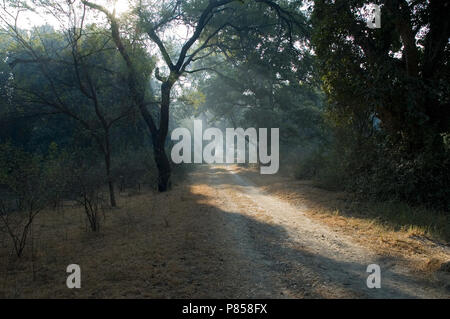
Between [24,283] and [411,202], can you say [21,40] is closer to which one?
[24,283]

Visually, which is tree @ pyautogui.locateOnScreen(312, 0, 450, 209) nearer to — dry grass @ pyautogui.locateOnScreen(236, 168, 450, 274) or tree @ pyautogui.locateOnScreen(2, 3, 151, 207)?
dry grass @ pyautogui.locateOnScreen(236, 168, 450, 274)

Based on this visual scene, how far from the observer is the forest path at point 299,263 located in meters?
4.03

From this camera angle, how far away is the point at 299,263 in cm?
507

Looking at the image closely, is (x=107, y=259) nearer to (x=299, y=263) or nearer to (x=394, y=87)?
(x=299, y=263)

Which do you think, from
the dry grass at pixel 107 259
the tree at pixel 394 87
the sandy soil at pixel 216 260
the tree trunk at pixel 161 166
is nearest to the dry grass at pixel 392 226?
the sandy soil at pixel 216 260

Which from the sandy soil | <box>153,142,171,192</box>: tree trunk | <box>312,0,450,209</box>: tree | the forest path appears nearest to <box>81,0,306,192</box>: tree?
<box>153,142,171,192</box>: tree trunk

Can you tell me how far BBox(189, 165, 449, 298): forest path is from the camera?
159 inches

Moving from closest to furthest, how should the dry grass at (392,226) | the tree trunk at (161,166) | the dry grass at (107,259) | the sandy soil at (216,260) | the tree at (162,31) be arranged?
1. the sandy soil at (216,260)
2. the dry grass at (107,259)
3. the dry grass at (392,226)
4. the tree at (162,31)
5. the tree trunk at (161,166)

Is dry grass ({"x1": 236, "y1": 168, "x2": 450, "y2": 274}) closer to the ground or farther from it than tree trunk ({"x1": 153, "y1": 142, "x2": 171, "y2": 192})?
closer to the ground

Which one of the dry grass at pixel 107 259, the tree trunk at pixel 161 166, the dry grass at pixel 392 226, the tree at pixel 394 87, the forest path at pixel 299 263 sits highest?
the tree at pixel 394 87

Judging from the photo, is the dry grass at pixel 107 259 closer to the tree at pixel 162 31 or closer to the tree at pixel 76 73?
the tree at pixel 76 73

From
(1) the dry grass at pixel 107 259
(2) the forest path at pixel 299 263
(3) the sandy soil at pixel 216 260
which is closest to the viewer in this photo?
(2) the forest path at pixel 299 263

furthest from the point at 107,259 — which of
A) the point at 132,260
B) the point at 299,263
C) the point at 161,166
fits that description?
the point at 161,166
